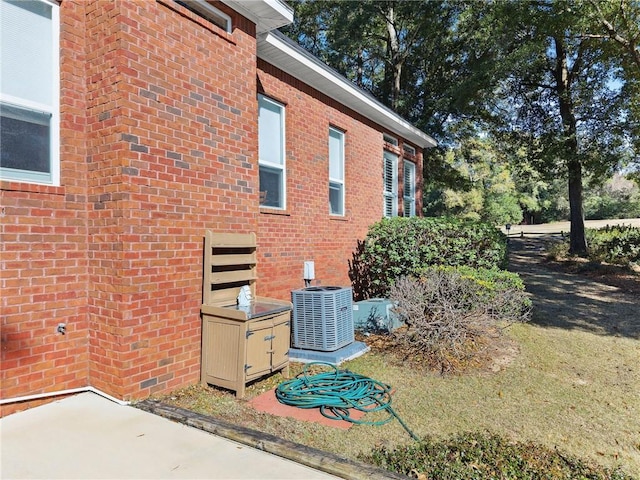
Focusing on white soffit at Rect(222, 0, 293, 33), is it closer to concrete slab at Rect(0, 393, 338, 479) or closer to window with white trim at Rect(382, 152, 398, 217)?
concrete slab at Rect(0, 393, 338, 479)

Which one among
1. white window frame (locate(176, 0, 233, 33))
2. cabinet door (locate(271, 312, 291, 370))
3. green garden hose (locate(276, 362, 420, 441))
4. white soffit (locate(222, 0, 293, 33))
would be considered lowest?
green garden hose (locate(276, 362, 420, 441))

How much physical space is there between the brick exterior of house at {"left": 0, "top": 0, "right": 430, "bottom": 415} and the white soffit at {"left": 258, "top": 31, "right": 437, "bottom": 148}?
141cm

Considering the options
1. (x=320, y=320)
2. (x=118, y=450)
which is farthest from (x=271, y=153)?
(x=118, y=450)

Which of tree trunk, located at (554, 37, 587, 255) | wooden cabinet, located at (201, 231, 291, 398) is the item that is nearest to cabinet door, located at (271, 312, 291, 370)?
wooden cabinet, located at (201, 231, 291, 398)

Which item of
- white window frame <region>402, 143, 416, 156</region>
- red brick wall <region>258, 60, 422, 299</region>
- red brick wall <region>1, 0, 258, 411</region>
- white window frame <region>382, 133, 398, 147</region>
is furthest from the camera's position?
white window frame <region>402, 143, 416, 156</region>

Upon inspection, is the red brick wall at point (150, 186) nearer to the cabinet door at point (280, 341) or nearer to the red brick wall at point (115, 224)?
the red brick wall at point (115, 224)

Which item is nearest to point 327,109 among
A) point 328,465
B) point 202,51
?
point 202,51

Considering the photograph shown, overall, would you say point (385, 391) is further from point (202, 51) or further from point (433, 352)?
point (202, 51)

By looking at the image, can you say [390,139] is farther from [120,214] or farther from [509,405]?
[120,214]

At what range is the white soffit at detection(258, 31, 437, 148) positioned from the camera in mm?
5864

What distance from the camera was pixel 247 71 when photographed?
496 cm

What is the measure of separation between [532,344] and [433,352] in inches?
75.6

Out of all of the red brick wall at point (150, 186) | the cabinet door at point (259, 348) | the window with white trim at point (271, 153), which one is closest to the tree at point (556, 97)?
the window with white trim at point (271, 153)

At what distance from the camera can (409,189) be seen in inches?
487
